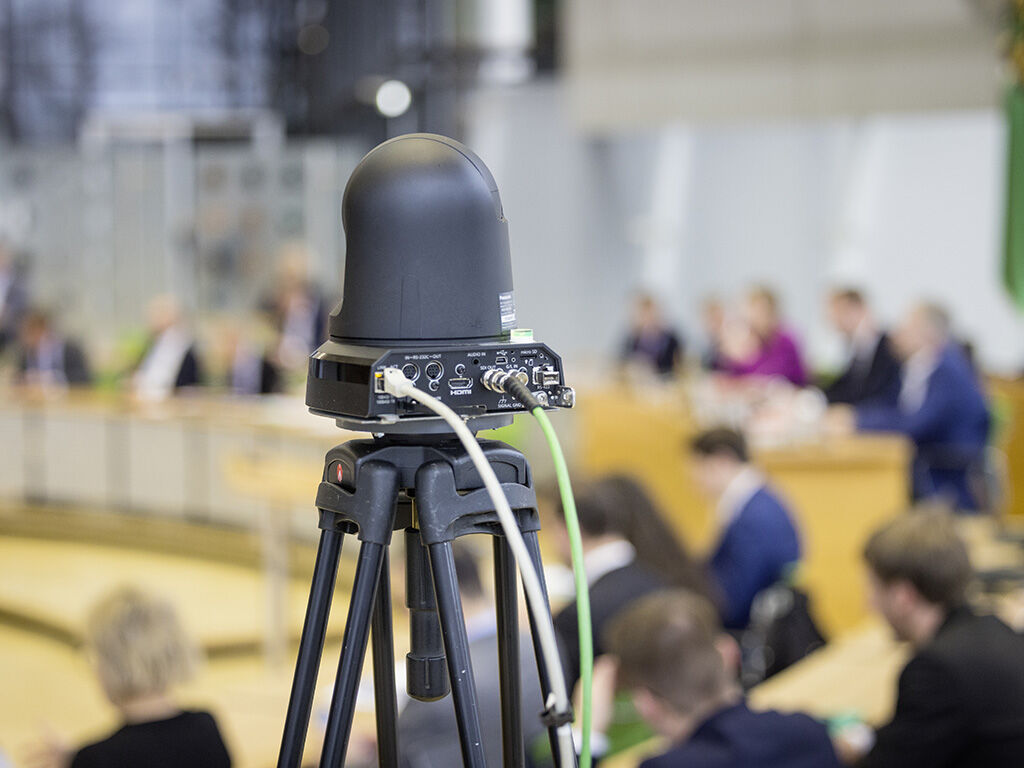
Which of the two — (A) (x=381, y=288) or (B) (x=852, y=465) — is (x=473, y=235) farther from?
(B) (x=852, y=465)

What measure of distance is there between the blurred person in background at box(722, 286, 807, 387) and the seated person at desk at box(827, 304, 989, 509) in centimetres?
179

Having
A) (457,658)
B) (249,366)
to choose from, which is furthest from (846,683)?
(249,366)

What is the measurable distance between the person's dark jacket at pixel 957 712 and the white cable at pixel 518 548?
1936mm

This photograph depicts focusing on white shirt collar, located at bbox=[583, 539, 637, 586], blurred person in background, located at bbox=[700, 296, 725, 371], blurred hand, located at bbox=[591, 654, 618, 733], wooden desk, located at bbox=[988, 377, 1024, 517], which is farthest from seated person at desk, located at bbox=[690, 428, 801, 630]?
blurred person in background, located at bbox=[700, 296, 725, 371]

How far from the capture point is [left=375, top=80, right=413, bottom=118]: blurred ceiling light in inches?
481

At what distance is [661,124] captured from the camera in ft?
34.6

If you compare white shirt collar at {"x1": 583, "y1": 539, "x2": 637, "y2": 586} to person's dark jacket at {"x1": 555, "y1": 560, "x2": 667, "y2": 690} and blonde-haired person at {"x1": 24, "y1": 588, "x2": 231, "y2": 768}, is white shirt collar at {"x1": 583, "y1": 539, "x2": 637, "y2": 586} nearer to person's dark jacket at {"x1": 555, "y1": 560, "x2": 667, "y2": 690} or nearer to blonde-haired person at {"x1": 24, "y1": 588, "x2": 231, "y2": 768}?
person's dark jacket at {"x1": 555, "y1": 560, "x2": 667, "y2": 690}

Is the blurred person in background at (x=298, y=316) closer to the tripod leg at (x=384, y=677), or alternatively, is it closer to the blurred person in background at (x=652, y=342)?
the blurred person in background at (x=652, y=342)

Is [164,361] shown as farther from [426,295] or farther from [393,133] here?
[426,295]

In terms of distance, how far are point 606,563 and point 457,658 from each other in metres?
2.71

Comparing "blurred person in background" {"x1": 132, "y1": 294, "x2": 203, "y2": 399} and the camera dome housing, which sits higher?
the camera dome housing

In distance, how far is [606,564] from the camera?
3.79m

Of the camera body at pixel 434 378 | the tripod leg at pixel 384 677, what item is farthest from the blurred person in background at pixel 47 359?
the camera body at pixel 434 378

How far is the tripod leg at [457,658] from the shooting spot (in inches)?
43.7
